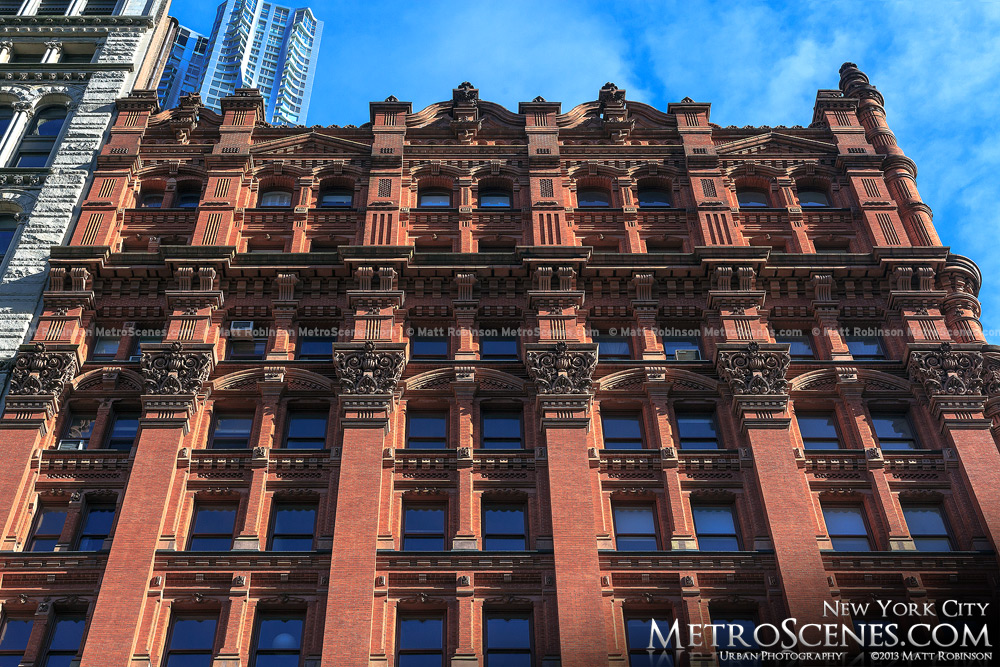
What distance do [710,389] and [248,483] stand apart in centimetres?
1525

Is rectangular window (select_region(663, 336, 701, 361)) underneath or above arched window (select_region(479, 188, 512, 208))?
underneath

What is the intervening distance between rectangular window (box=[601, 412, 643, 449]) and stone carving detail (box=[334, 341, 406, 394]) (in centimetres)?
703

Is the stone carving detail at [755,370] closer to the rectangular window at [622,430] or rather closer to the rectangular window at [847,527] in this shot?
the rectangular window at [622,430]

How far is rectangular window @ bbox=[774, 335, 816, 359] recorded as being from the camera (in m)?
42.3

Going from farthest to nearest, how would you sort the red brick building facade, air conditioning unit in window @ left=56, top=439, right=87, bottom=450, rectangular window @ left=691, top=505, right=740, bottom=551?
1. air conditioning unit in window @ left=56, top=439, right=87, bottom=450
2. rectangular window @ left=691, top=505, right=740, bottom=551
3. the red brick building facade

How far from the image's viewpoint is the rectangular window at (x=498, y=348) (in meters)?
41.8

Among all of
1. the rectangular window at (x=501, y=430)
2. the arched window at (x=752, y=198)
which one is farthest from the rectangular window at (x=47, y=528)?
the arched window at (x=752, y=198)

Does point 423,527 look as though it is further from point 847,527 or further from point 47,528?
point 847,527

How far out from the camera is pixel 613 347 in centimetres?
4244

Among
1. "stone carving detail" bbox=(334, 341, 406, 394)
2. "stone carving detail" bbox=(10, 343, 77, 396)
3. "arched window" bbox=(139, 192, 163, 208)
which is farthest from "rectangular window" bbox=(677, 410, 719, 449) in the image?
"arched window" bbox=(139, 192, 163, 208)

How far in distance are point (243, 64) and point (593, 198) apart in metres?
148

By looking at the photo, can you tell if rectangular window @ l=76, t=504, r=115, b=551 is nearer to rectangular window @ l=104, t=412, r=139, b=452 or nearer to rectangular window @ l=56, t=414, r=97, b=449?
rectangular window @ l=104, t=412, r=139, b=452

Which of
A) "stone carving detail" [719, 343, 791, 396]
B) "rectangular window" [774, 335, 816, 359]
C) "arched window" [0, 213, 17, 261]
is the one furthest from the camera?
"arched window" [0, 213, 17, 261]

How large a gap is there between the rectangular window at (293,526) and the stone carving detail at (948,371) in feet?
66.4
